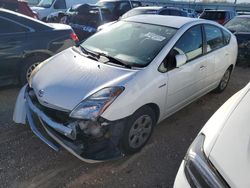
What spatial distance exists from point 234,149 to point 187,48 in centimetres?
240

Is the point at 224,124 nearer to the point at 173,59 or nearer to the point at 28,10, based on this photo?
the point at 173,59

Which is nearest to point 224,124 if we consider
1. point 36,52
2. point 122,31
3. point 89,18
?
point 122,31

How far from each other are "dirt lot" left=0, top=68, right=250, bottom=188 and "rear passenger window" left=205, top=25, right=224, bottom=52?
1.45 meters

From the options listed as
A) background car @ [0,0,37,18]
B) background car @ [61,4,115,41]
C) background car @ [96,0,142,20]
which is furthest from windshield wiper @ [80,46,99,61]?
background car @ [96,0,142,20]

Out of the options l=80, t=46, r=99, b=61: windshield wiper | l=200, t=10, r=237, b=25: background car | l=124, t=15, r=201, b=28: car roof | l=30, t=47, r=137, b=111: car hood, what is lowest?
l=200, t=10, r=237, b=25: background car

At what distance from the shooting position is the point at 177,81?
358 centimetres

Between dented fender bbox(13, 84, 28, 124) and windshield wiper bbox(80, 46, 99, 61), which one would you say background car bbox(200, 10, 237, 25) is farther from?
dented fender bbox(13, 84, 28, 124)

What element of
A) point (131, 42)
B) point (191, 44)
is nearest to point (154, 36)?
point (131, 42)

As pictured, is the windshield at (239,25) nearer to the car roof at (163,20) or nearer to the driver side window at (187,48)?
the driver side window at (187,48)

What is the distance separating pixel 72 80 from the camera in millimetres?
3074

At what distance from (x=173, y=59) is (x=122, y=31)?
1.00m

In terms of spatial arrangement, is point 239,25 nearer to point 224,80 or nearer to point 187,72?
point 224,80

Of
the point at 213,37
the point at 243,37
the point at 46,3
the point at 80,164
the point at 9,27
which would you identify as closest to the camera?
the point at 80,164

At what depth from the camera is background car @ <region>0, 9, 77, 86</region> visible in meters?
4.73
